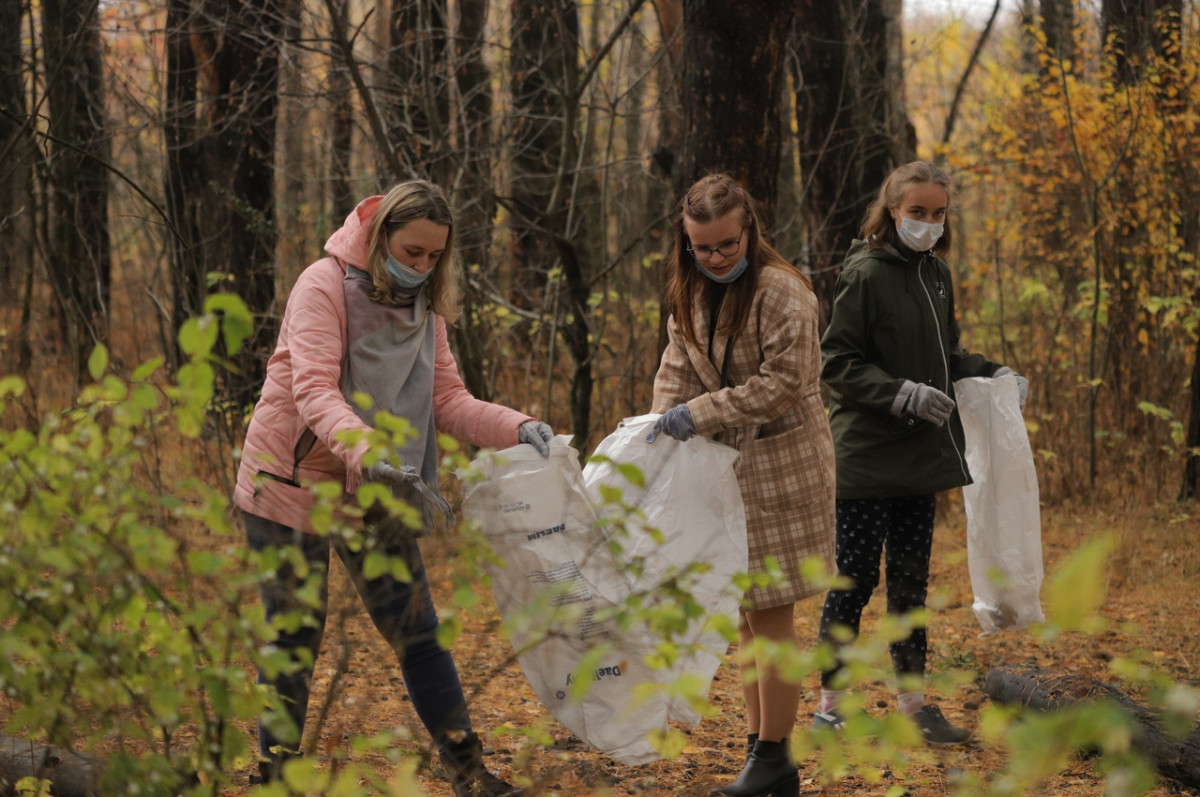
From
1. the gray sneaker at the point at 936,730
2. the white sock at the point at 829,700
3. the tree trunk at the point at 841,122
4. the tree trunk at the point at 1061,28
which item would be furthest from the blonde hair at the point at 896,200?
the tree trunk at the point at 1061,28

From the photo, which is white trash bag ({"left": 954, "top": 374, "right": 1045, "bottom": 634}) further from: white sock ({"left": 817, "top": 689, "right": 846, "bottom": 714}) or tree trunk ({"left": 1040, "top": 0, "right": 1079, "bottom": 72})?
tree trunk ({"left": 1040, "top": 0, "right": 1079, "bottom": 72})

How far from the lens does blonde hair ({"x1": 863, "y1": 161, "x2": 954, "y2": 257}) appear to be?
367 cm

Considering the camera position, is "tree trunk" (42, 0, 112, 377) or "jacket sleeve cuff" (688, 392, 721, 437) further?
"tree trunk" (42, 0, 112, 377)

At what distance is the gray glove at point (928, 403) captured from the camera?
350 cm

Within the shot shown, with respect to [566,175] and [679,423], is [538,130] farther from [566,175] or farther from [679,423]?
[679,423]

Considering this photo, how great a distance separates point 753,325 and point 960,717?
6.72ft

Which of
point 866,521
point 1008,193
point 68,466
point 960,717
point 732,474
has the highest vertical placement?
point 1008,193

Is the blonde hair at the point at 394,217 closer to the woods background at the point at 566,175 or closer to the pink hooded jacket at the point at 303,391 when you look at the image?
the pink hooded jacket at the point at 303,391

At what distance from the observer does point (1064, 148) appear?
29.6 ft

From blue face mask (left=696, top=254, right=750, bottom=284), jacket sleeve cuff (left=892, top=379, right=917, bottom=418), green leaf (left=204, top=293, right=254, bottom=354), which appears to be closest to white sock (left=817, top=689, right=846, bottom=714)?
jacket sleeve cuff (left=892, top=379, right=917, bottom=418)

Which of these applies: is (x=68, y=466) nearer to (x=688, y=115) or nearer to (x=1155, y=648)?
(x=688, y=115)

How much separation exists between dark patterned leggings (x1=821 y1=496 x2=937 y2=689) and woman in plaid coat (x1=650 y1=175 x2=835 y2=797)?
47cm

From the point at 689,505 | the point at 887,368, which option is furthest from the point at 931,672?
the point at 689,505

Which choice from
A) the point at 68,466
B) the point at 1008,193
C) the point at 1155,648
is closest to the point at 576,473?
the point at 68,466
